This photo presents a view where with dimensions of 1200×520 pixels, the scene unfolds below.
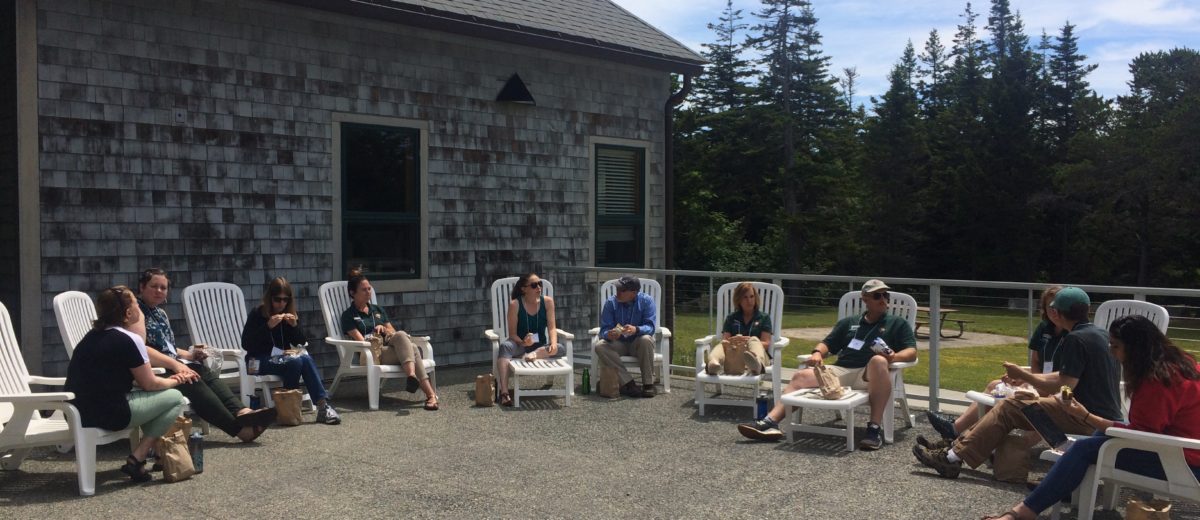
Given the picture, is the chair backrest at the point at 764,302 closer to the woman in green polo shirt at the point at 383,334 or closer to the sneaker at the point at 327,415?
the woman in green polo shirt at the point at 383,334

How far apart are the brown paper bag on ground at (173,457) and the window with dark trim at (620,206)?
613 centimetres

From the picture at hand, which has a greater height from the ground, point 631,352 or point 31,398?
point 31,398

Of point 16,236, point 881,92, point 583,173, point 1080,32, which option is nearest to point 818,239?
point 881,92

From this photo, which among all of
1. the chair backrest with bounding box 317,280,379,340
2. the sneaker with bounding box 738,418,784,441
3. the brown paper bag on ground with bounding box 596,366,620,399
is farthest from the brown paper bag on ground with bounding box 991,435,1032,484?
the chair backrest with bounding box 317,280,379,340

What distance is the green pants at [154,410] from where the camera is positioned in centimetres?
502

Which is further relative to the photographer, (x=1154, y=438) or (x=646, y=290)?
(x=646, y=290)

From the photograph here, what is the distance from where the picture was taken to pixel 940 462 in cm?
516

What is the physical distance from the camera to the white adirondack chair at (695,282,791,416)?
658 cm

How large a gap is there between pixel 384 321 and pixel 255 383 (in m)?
1.23

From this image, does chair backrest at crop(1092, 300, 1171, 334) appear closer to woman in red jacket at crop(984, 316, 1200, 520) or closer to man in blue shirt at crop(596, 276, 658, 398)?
woman in red jacket at crop(984, 316, 1200, 520)

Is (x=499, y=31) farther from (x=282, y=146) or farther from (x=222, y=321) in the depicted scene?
(x=222, y=321)

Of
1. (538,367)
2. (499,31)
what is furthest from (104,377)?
(499,31)

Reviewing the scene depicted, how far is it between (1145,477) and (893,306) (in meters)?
2.74

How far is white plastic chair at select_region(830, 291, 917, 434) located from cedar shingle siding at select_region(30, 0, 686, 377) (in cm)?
408
